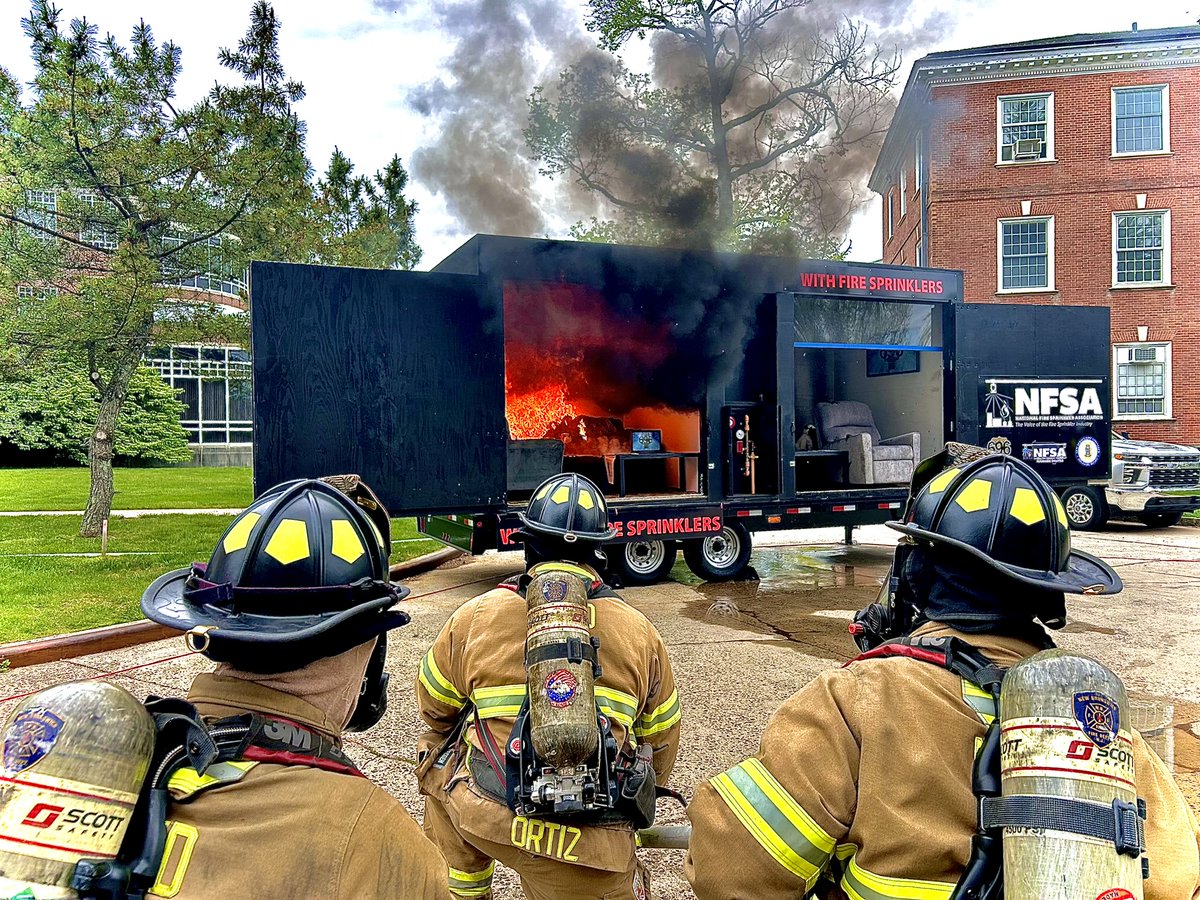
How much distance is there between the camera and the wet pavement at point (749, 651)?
4.25 metres

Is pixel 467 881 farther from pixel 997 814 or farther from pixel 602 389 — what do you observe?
pixel 602 389

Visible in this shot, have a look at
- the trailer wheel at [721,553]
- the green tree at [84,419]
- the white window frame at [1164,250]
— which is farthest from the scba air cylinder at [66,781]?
the green tree at [84,419]

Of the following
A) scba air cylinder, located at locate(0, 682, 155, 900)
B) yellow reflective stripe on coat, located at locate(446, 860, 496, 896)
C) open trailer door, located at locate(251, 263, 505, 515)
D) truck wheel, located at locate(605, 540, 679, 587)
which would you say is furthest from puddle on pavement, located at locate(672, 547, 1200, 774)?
scba air cylinder, located at locate(0, 682, 155, 900)

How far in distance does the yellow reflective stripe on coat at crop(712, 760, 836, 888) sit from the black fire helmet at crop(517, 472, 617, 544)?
1.34 m

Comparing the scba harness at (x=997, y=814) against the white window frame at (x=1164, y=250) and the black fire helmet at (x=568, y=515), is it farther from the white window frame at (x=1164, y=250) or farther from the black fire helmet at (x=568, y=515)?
the white window frame at (x=1164, y=250)

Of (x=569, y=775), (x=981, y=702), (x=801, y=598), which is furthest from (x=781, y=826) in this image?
(x=801, y=598)

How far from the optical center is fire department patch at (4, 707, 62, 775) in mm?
997

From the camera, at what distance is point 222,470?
26.2 metres

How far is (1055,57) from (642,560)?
18.7 metres

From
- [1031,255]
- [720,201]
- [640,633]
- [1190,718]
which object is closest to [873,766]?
[640,633]

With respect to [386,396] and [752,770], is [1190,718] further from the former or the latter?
[386,396]

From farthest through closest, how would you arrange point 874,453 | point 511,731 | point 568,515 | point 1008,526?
point 874,453 → point 568,515 → point 511,731 → point 1008,526

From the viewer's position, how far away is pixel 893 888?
1.29m

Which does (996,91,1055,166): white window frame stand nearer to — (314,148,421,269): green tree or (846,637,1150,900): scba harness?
(314,148,421,269): green tree
